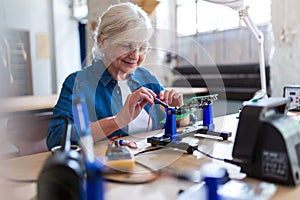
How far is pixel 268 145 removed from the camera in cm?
57

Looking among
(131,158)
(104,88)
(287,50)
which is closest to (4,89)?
(131,158)

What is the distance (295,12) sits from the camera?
197 centimetres

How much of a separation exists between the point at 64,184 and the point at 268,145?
385 mm

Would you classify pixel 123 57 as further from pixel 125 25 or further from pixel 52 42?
pixel 52 42

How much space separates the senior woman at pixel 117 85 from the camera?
0.94 meters

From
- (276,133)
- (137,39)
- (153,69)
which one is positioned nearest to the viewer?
(276,133)

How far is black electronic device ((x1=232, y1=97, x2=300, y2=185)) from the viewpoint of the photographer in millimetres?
555

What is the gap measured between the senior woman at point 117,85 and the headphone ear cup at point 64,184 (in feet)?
1.54

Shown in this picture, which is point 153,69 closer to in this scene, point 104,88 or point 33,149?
point 104,88

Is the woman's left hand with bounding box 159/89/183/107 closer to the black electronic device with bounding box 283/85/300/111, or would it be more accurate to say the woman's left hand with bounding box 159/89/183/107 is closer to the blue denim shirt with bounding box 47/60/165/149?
the blue denim shirt with bounding box 47/60/165/149

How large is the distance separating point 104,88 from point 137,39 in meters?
0.28

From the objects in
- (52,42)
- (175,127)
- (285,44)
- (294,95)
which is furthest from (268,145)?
(52,42)

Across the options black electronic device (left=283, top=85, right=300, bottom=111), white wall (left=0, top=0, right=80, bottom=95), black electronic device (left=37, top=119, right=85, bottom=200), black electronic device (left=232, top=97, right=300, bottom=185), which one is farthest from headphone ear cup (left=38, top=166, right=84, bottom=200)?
white wall (left=0, top=0, right=80, bottom=95)

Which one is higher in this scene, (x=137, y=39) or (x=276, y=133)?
(x=137, y=39)
